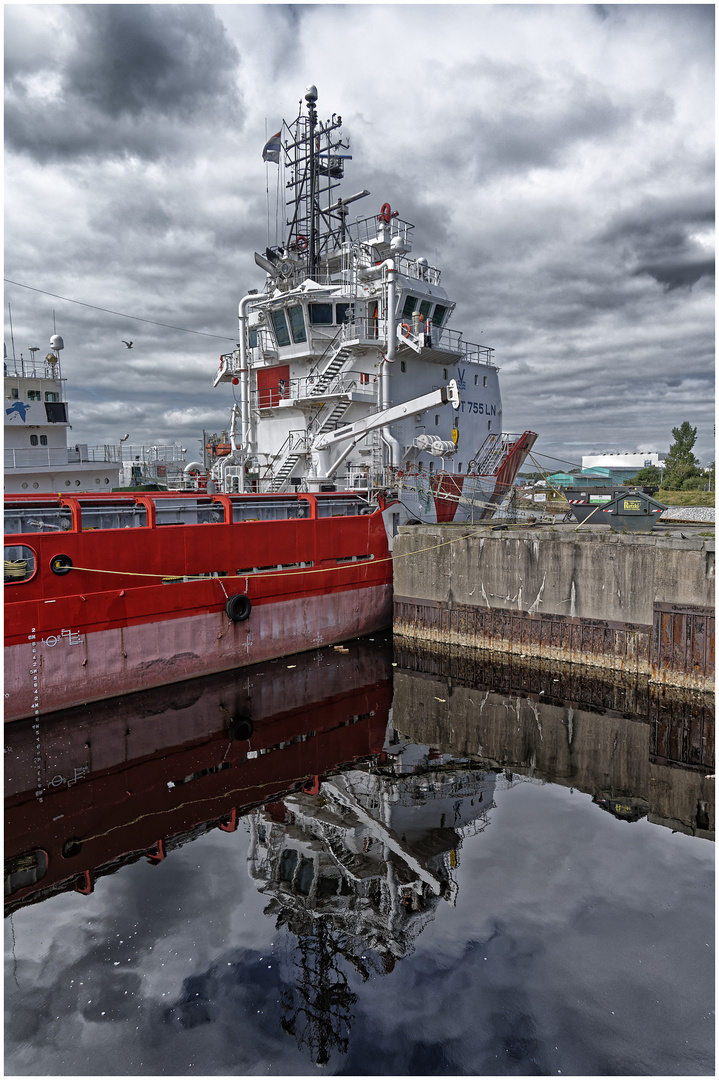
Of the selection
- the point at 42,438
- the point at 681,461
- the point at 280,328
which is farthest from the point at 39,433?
the point at 681,461

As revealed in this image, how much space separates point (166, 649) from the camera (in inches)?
504

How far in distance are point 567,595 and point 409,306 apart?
→ 36.6 ft

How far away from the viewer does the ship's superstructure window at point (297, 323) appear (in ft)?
62.1

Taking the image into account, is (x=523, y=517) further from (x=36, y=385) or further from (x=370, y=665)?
(x=36, y=385)

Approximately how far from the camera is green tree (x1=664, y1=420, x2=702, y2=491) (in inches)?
2087

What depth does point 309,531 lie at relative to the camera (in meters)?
15.6

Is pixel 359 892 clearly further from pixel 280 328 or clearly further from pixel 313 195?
pixel 313 195

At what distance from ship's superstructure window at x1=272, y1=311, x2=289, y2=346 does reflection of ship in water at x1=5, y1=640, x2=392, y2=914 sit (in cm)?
1158

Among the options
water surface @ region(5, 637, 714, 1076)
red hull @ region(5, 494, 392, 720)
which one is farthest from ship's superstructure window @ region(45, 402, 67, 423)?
water surface @ region(5, 637, 714, 1076)

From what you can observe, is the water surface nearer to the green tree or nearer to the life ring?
the life ring

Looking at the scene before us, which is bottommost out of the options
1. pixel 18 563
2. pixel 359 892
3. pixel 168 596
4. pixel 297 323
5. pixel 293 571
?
pixel 359 892

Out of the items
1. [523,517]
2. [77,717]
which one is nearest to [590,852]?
[77,717]

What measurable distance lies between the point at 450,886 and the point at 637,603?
8816 mm

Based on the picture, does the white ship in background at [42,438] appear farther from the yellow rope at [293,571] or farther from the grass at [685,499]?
the grass at [685,499]
